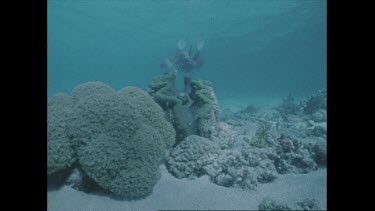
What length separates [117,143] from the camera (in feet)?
17.0

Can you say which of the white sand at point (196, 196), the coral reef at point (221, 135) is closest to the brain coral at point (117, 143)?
the white sand at point (196, 196)

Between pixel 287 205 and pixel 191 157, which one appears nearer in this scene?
pixel 287 205

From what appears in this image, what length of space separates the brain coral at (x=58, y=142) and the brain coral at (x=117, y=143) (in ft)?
0.42

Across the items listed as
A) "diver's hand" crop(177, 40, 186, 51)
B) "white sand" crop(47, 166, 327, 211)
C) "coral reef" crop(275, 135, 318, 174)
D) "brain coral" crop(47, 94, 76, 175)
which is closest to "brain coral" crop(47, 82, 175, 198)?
"brain coral" crop(47, 94, 76, 175)

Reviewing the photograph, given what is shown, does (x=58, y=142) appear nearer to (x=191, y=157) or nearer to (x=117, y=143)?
(x=117, y=143)

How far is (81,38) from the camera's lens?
172 feet

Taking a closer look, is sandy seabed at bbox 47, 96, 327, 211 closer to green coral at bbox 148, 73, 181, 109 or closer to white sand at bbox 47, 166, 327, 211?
white sand at bbox 47, 166, 327, 211

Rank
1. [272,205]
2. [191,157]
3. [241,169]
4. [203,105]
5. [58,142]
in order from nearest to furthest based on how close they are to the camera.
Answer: [272,205], [58,142], [241,169], [191,157], [203,105]

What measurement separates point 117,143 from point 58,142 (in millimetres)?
1114

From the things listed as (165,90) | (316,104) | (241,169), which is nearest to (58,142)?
(165,90)
